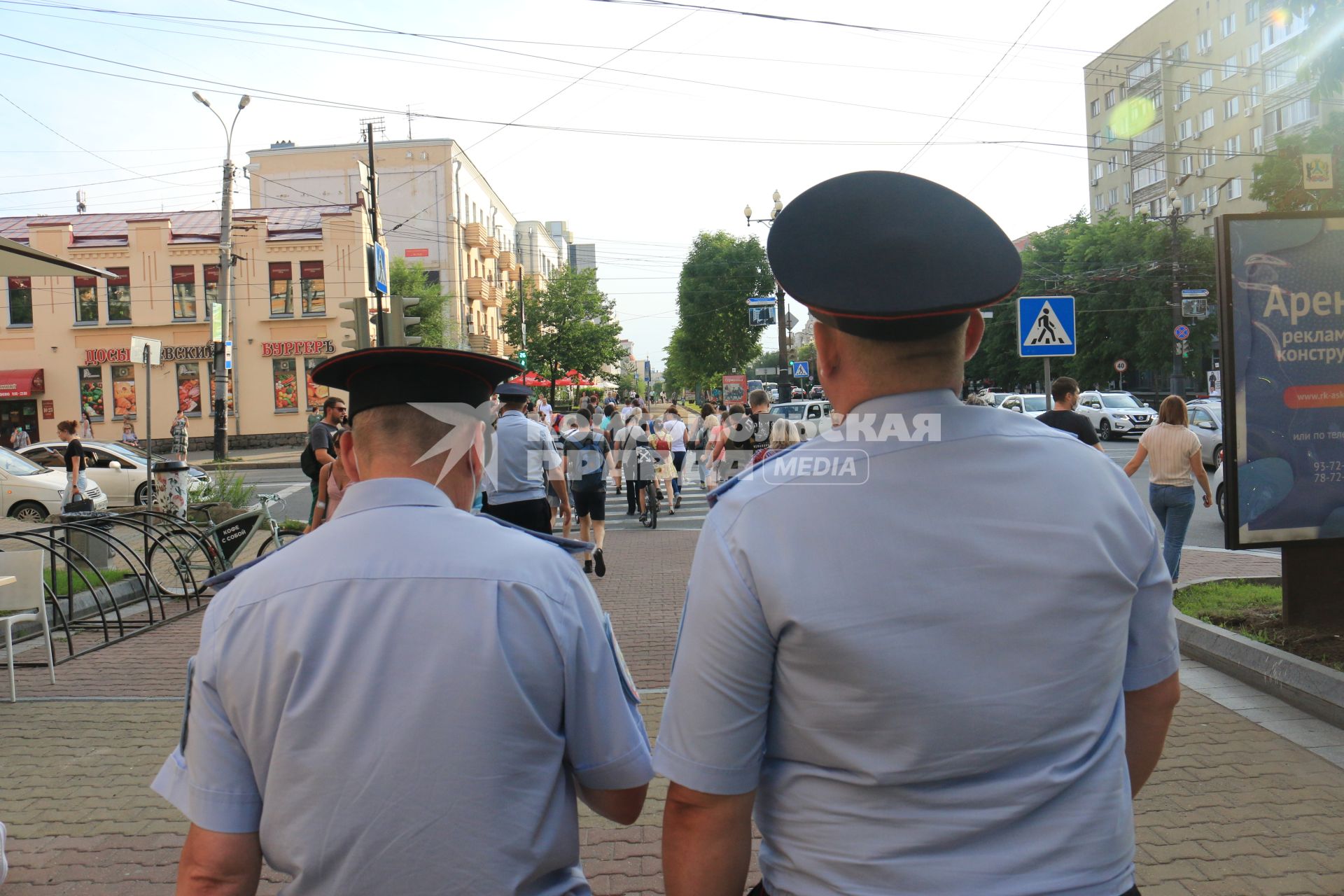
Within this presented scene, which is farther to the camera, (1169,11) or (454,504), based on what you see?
(1169,11)

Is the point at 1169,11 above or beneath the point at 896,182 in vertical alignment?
above

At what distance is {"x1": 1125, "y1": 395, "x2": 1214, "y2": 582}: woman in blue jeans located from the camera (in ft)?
29.2

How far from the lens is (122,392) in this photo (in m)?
39.2

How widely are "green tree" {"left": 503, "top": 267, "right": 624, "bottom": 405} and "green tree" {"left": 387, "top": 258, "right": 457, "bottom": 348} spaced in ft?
17.7

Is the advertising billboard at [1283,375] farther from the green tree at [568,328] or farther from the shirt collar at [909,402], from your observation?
the green tree at [568,328]

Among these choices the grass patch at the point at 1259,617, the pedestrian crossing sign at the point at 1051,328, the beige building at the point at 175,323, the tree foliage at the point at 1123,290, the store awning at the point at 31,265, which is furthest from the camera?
the tree foliage at the point at 1123,290

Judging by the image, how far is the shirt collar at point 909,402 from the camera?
1539 millimetres

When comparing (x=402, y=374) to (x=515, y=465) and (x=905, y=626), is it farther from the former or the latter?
(x=515, y=465)

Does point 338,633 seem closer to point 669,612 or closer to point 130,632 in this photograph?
point 669,612

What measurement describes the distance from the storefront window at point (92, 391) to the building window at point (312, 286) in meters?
8.18

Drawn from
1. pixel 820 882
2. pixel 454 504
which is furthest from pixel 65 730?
pixel 820 882

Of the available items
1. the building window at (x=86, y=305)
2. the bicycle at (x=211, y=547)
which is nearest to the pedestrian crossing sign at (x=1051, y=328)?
the bicycle at (x=211, y=547)

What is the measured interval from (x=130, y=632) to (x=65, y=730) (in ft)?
10.6

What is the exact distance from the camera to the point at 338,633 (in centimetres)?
170
